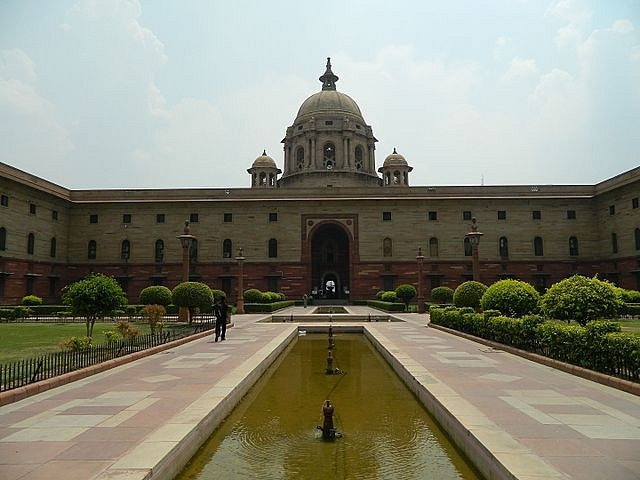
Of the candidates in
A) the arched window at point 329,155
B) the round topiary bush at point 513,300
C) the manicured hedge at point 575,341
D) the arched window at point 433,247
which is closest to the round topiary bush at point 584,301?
the manicured hedge at point 575,341

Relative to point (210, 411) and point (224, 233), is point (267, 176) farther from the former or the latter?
point (210, 411)

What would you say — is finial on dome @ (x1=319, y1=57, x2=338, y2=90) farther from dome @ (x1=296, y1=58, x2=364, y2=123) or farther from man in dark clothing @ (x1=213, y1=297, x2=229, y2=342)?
man in dark clothing @ (x1=213, y1=297, x2=229, y2=342)

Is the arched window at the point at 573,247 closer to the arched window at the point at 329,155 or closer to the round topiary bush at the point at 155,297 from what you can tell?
the arched window at the point at 329,155

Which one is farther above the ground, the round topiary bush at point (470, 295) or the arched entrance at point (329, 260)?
the arched entrance at point (329, 260)

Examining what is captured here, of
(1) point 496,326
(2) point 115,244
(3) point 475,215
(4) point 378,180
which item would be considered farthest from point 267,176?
(1) point 496,326

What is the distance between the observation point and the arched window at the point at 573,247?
41844mm

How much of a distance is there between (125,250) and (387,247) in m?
22.2

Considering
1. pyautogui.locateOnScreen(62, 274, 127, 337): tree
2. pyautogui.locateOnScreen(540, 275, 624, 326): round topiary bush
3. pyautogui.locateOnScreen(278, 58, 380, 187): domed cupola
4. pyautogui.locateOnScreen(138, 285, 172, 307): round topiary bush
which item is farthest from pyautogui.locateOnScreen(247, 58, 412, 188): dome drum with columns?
pyautogui.locateOnScreen(540, 275, 624, 326): round topiary bush

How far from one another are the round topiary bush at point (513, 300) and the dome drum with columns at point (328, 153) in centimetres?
3625

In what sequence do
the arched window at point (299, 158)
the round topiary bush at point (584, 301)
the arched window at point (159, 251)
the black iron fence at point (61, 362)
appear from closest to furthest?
1. the black iron fence at point (61, 362)
2. the round topiary bush at point (584, 301)
3. the arched window at point (159, 251)
4. the arched window at point (299, 158)

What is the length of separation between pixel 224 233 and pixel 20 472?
38761mm

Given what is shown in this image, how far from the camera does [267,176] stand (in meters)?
53.2

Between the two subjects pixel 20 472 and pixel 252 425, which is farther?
pixel 252 425

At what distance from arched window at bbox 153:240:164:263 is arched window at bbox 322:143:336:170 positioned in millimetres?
19679
